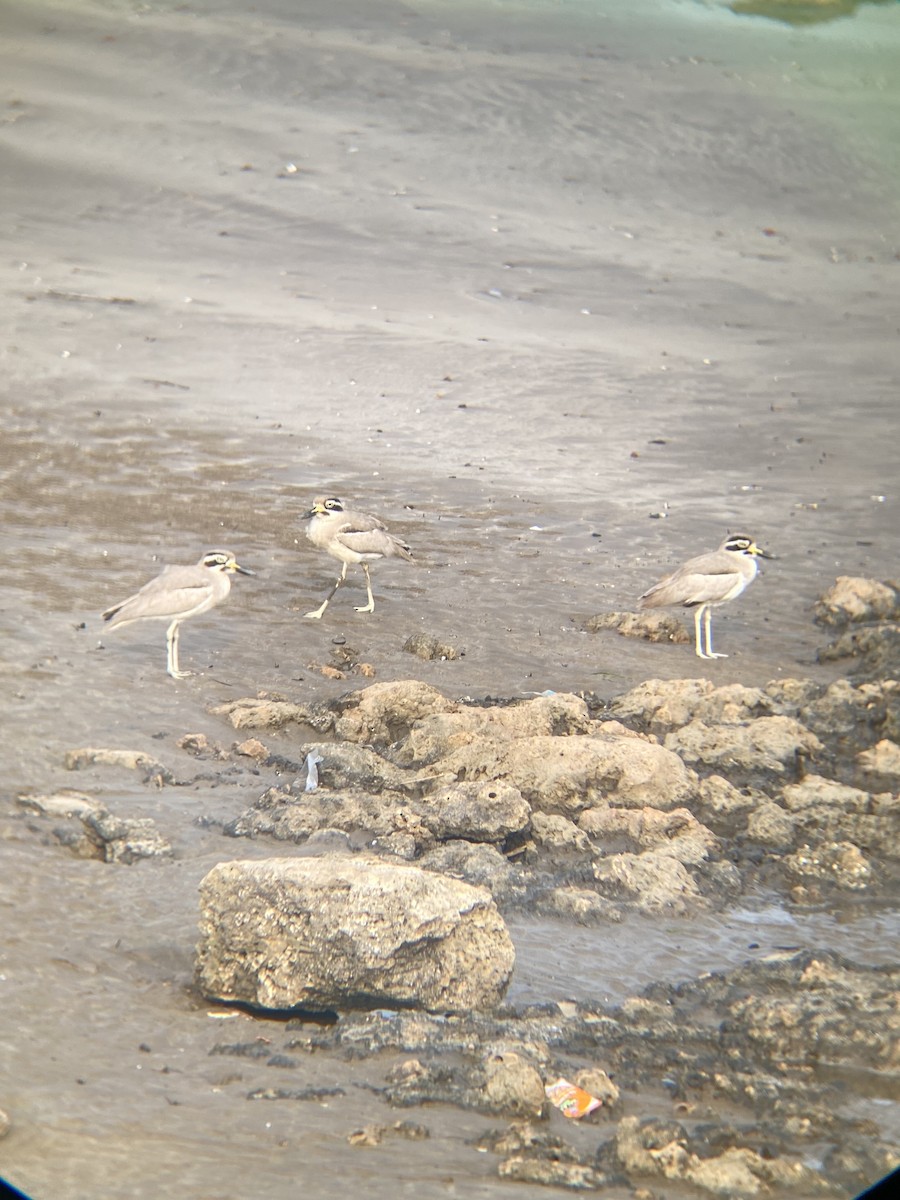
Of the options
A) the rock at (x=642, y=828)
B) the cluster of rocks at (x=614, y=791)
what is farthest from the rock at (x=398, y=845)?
the rock at (x=642, y=828)

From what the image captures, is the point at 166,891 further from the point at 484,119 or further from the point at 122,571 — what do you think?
the point at 484,119

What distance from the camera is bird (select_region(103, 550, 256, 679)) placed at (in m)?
7.29

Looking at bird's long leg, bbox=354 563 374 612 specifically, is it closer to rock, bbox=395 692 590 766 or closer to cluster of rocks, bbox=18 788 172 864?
rock, bbox=395 692 590 766

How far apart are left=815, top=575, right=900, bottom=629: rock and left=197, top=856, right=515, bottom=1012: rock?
4914 mm

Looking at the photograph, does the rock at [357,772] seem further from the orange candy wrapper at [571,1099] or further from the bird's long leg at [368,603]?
the bird's long leg at [368,603]

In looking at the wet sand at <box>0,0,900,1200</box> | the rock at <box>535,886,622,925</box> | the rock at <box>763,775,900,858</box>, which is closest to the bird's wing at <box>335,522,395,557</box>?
the wet sand at <box>0,0,900,1200</box>

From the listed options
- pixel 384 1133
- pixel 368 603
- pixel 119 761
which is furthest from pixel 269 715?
pixel 384 1133

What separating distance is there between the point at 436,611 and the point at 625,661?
1211mm

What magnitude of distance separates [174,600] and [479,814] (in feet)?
7.90

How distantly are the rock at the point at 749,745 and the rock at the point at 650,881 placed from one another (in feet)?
3.62

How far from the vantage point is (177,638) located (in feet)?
25.3

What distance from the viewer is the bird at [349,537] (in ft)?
28.1

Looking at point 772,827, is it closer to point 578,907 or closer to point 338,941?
point 578,907

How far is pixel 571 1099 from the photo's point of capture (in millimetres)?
3855
